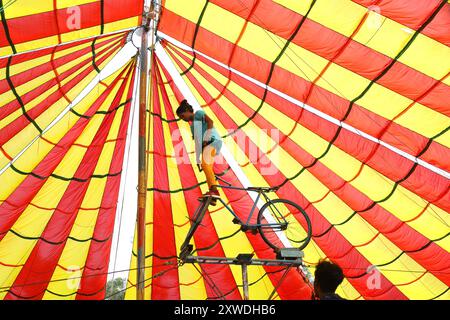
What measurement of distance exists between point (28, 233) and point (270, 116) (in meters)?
5.92

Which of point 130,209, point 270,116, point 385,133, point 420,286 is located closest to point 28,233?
point 130,209

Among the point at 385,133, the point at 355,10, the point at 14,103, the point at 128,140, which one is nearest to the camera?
the point at 355,10

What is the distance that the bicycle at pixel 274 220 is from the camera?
7578 millimetres

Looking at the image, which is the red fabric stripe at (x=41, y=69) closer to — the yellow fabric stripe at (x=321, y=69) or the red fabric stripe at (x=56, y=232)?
the red fabric stripe at (x=56, y=232)

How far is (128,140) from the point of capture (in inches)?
421

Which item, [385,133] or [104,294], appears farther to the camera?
[104,294]

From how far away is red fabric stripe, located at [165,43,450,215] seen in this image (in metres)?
8.52

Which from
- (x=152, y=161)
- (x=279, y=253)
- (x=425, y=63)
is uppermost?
(x=152, y=161)

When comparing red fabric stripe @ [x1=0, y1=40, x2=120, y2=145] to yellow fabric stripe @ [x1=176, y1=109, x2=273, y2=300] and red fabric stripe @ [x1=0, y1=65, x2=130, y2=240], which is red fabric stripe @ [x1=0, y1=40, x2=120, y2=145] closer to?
red fabric stripe @ [x1=0, y1=65, x2=130, y2=240]

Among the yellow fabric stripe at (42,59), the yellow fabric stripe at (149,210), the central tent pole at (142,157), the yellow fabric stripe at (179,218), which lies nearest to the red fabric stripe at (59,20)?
the yellow fabric stripe at (42,59)

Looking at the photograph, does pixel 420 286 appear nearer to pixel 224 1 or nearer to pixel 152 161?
pixel 152 161

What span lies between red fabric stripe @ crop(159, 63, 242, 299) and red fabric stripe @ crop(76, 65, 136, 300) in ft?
3.65

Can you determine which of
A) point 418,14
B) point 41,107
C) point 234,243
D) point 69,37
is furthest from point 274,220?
point 69,37

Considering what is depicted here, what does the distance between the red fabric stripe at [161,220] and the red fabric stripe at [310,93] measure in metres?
1.71
